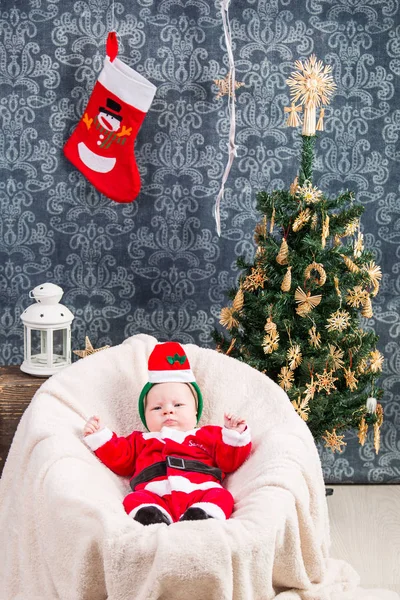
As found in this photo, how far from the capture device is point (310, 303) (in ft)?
A: 8.97

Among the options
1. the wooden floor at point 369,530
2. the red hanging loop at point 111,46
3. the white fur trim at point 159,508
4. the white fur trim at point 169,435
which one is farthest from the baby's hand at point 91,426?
the red hanging loop at point 111,46

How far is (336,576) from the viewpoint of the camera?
2.30m

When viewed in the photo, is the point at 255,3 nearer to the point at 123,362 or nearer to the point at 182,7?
the point at 182,7

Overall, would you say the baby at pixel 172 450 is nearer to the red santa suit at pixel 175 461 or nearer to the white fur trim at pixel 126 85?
the red santa suit at pixel 175 461

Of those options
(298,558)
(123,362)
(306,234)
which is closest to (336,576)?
(298,558)

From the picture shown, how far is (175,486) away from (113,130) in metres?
1.58

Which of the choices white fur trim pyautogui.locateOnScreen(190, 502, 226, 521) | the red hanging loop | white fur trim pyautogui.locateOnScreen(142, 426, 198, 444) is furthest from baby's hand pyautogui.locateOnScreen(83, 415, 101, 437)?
the red hanging loop

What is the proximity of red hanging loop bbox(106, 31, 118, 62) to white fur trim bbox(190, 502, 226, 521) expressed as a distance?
1.88 m

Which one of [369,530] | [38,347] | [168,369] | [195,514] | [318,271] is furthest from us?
[38,347]

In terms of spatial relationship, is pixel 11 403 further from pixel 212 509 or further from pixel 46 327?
pixel 212 509

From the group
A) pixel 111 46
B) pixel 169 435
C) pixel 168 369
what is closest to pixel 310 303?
pixel 168 369

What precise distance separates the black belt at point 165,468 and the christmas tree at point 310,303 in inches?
22.8

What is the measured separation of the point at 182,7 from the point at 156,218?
0.88 m

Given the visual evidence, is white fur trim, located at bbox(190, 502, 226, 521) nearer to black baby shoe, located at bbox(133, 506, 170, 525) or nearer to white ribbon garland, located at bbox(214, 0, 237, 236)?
black baby shoe, located at bbox(133, 506, 170, 525)
